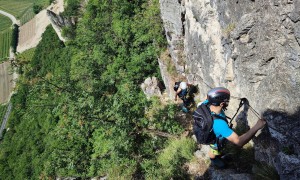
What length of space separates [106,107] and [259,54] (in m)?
5.60

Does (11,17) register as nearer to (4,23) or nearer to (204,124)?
(4,23)

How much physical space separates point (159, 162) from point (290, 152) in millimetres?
5247

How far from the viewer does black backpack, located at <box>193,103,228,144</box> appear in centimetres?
439

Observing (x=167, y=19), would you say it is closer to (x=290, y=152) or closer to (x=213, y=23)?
(x=213, y=23)

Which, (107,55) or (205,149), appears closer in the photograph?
(205,149)

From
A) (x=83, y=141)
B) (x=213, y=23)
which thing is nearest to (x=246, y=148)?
(x=213, y=23)

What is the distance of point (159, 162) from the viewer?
9.06 metres

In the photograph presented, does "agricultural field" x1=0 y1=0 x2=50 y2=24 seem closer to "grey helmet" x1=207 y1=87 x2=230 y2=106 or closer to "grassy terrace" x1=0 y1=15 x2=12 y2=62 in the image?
"grassy terrace" x1=0 y1=15 x2=12 y2=62

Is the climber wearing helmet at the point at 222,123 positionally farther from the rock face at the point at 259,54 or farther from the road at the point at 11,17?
the road at the point at 11,17

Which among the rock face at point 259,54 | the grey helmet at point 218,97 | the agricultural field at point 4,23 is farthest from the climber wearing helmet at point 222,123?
the agricultural field at point 4,23

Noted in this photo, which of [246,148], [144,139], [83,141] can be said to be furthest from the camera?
[83,141]

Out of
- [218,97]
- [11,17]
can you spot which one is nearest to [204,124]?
[218,97]

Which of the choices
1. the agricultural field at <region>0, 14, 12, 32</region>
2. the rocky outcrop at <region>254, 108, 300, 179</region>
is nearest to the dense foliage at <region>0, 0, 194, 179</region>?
the rocky outcrop at <region>254, 108, 300, 179</region>

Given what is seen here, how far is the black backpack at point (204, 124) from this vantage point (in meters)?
4.39
